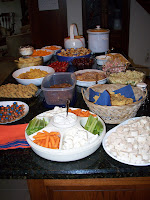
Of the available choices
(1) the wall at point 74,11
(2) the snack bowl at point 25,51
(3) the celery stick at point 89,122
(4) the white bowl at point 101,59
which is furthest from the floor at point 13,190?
(1) the wall at point 74,11

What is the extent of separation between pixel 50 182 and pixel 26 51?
1679mm

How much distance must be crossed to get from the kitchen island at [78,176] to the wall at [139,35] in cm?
391

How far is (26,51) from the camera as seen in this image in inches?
90.9

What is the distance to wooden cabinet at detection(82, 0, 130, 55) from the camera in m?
4.18

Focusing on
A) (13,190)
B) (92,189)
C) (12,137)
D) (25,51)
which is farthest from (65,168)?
(25,51)

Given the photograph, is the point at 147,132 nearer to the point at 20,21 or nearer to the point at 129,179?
the point at 129,179

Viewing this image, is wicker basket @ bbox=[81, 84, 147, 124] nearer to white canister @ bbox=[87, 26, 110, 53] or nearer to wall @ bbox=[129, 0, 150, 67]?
white canister @ bbox=[87, 26, 110, 53]

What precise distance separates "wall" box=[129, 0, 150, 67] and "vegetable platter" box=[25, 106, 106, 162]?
3.79 m

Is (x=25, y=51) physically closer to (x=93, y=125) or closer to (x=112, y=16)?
(x=93, y=125)

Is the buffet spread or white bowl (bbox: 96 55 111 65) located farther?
white bowl (bbox: 96 55 111 65)

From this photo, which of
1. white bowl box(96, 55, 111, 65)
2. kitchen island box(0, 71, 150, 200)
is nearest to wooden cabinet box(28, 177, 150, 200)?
kitchen island box(0, 71, 150, 200)

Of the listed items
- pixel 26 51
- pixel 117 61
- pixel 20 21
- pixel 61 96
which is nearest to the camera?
pixel 61 96

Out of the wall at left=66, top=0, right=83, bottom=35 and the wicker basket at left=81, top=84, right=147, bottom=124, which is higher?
the wall at left=66, top=0, right=83, bottom=35

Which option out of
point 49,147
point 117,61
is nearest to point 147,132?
point 49,147
